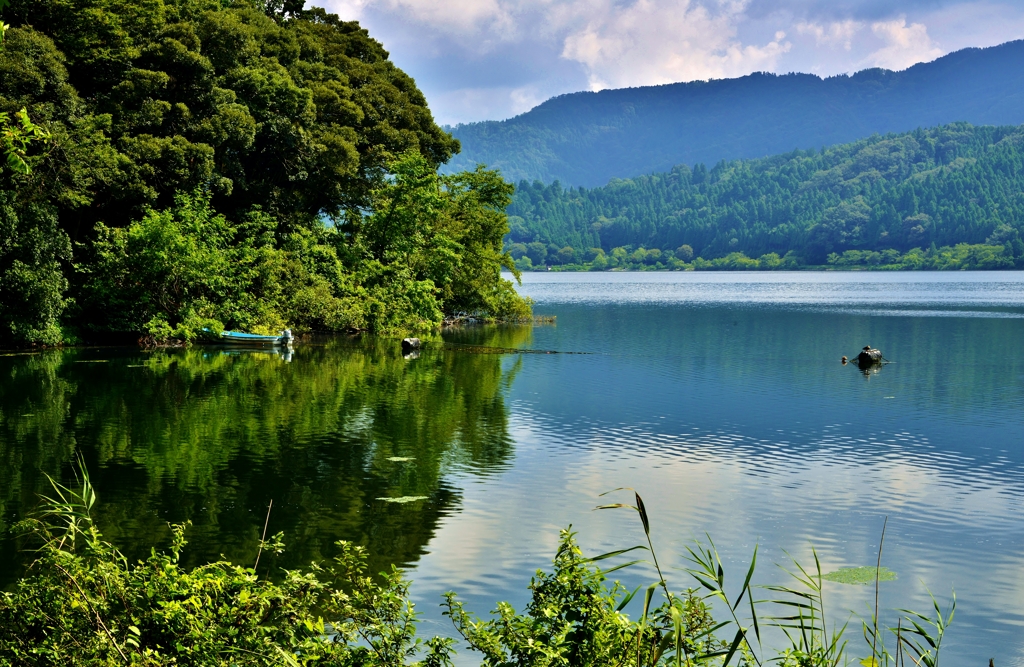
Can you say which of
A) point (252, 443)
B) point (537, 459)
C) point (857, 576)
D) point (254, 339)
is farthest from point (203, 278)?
point (857, 576)

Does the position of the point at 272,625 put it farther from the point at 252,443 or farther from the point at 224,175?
the point at 224,175

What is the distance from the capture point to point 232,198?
47094 mm

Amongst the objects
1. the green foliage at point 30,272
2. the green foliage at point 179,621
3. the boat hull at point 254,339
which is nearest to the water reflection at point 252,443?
the green foliage at point 30,272

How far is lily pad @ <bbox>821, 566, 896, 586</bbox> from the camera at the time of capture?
1216cm

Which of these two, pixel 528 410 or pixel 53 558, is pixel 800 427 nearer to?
pixel 528 410

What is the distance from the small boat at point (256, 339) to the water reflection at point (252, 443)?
5.14 meters

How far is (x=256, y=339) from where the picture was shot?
4128 centimetres

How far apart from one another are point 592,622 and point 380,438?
1438 cm

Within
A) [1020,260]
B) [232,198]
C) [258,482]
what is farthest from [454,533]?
[1020,260]

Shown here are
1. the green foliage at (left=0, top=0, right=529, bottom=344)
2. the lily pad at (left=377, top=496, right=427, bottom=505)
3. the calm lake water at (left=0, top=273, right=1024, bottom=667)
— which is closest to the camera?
the calm lake water at (left=0, top=273, right=1024, bottom=667)

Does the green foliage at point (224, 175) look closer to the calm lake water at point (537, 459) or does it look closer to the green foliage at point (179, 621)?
the calm lake water at point (537, 459)

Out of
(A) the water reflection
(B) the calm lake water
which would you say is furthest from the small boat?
(A) the water reflection

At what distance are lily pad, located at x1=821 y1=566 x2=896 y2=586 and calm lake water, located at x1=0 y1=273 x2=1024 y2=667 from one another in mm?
225

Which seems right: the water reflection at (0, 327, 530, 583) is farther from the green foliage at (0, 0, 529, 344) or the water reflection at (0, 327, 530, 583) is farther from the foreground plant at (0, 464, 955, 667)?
the green foliage at (0, 0, 529, 344)
